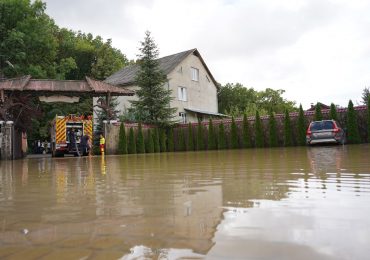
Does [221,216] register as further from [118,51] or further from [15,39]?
[118,51]

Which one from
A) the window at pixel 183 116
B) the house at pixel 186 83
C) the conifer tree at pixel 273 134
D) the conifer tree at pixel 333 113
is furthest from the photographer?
the window at pixel 183 116

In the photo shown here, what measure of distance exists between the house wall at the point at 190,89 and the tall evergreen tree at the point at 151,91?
21.8ft

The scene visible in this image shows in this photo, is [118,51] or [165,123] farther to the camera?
[118,51]

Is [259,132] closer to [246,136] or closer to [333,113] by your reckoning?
[246,136]

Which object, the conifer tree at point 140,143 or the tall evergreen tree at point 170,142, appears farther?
the tall evergreen tree at point 170,142

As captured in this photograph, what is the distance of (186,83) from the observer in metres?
43.2

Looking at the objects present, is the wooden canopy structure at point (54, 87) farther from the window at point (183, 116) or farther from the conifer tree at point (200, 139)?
the window at point (183, 116)

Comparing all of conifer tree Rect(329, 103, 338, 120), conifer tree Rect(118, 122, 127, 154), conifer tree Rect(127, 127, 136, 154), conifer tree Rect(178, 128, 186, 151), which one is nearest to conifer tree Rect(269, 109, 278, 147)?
conifer tree Rect(329, 103, 338, 120)

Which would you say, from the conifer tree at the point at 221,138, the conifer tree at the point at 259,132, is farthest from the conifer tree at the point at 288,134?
the conifer tree at the point at 221,138

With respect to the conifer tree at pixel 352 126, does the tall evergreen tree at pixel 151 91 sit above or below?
above

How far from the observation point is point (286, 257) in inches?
103

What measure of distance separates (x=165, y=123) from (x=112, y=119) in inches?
195

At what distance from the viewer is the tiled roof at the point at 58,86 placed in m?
24.6

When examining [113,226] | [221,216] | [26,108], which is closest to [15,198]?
[113,226]
